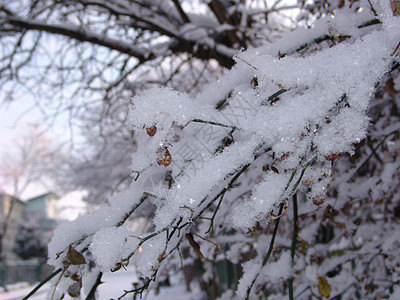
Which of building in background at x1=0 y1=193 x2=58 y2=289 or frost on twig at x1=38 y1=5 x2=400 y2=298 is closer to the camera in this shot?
frost on twig at x1=38 y1=5 x2=400 y2=298

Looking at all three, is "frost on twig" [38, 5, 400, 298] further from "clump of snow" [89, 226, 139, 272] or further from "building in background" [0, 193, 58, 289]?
"building in background" [0, 193, 58, 289]

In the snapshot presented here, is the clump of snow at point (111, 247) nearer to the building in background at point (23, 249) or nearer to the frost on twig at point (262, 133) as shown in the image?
the frost on twig at point (262, 133)

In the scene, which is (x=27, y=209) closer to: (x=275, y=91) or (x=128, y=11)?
(x=128, y=11)

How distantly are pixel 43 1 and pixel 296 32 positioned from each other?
4163 mm

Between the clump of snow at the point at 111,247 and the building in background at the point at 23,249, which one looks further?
the building in background at the point at 23,249

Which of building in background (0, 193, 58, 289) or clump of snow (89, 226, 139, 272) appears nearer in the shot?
clump of snow (89, 226, 139, 272)

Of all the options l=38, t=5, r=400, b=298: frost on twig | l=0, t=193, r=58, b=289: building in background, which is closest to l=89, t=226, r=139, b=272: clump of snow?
l=38, t=5, r=400, b=298: frost on twig

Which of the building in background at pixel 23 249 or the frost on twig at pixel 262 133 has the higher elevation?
the frost on twig at pixel 262 133

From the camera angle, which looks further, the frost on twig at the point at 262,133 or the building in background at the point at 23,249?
the building in background at the point at 23,249

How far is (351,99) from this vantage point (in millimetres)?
900

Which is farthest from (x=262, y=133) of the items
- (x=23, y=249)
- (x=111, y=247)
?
(x=23, y=249)

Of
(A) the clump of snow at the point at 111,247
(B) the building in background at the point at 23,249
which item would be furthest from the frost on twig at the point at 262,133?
(B) the building in background at the point at 23,249

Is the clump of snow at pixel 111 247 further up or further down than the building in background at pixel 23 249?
further up

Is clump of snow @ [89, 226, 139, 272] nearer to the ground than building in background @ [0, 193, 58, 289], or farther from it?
farther from it
